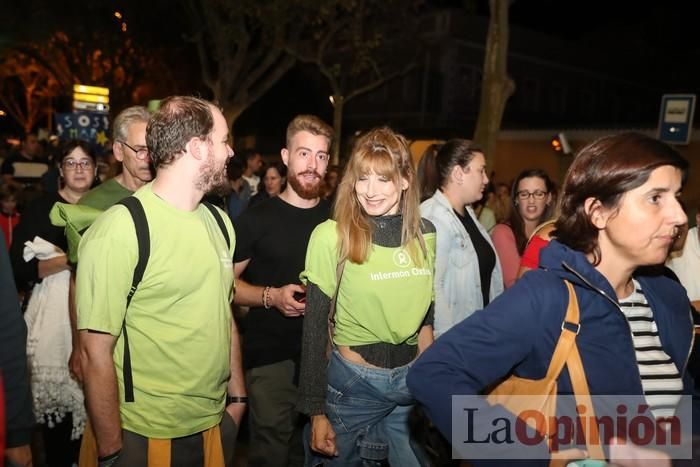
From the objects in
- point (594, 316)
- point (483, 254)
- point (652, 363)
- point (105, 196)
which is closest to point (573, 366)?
point (594, 316)

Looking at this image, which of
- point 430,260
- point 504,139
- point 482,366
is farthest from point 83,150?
point 504,139

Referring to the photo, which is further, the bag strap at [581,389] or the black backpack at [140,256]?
the black backpack at [140,256]

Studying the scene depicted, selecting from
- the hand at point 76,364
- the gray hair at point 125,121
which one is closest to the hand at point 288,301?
the hand at point 76,364

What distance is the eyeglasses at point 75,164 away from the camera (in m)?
4.29

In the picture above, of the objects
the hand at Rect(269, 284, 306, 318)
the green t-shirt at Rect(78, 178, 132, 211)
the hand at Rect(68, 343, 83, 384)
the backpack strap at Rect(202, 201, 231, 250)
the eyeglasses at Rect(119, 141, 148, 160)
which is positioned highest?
the eyeglasses at Rect(119, 141, 148, 160)

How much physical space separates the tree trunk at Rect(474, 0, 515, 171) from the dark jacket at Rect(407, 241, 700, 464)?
11.2 meters

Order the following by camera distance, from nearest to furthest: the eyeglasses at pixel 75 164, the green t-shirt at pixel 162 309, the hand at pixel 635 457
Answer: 1. the hand at pixel 635 457
2. the green t-shirt at pixel 162 309
3. the eyeglasses at pixel 75 164

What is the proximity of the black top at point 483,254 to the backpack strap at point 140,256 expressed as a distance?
264cm

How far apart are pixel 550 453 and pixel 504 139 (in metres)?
24.3

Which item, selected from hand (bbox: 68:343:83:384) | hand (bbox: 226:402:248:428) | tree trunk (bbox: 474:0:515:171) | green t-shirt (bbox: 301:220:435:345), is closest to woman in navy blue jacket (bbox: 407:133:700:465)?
green t-shirt (bbox: 301:220:435:345)

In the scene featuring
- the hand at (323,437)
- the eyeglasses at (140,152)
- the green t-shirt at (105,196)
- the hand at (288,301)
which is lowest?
the hand at (323,437)

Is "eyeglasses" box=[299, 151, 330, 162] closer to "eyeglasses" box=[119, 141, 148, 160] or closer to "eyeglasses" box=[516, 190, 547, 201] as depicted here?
"eyeglasses" box=[119, 141, 148, 160]

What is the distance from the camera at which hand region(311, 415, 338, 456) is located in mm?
2920

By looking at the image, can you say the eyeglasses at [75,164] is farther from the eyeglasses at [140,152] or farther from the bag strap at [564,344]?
the bag strap at [564,344]
